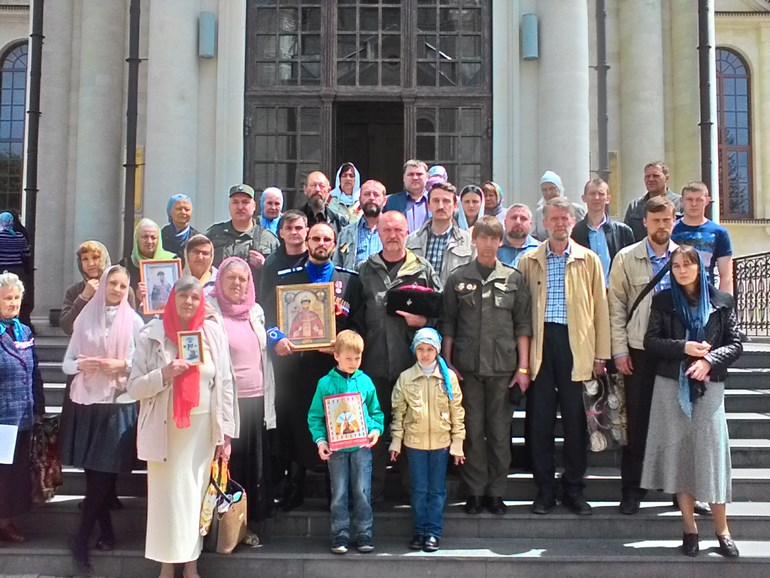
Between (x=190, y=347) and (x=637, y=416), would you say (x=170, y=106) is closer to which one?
(x=190, y=347)

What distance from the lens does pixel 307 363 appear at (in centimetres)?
549

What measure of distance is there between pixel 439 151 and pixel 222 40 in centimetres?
349

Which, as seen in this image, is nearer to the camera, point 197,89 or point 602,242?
point 602,242

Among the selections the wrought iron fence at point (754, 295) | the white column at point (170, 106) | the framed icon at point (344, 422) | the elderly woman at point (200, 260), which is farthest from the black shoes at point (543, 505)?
the wrought iron fence at point (754, 295)

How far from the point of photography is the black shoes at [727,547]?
5.00 meters

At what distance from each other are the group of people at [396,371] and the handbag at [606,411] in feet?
0.21

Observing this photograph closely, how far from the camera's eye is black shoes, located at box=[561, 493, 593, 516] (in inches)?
215

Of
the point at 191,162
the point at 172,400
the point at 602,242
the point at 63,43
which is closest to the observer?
the point at 172,400

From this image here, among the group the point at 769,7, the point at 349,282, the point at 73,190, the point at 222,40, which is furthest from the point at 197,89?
the point at 769,7

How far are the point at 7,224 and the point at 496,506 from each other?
5.52m

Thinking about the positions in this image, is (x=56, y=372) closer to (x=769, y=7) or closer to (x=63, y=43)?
(x=63, y=43)

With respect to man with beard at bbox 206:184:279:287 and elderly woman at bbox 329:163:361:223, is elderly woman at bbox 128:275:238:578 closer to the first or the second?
man with beard at bbox 206:184:279:287

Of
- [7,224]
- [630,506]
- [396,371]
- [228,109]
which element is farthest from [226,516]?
[228,109]

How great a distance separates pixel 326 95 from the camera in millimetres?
10500
